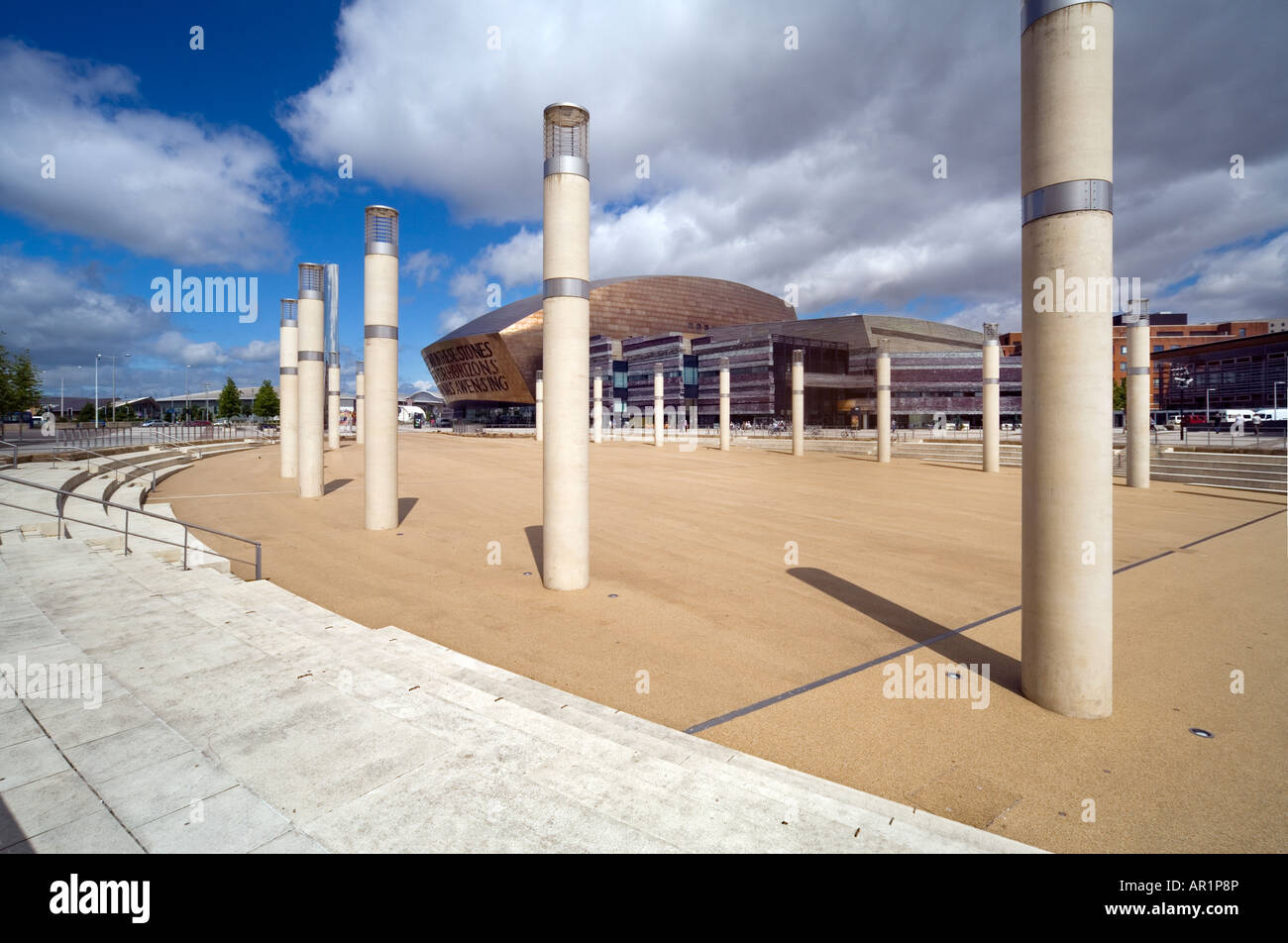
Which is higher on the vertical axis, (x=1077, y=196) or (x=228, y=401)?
(x=228, y=401)

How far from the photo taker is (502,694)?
211 inches

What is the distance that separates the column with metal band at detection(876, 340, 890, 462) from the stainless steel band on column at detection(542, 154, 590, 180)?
29315 millimetres

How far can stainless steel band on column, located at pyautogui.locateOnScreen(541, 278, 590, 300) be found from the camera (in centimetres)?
943

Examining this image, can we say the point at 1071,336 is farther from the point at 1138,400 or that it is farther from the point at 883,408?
the point at 883,408

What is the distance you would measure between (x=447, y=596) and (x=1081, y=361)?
312 inches

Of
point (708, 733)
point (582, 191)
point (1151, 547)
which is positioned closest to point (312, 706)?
point (708, 733)

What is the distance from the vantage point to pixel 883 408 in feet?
122

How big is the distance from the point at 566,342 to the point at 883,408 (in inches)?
1233

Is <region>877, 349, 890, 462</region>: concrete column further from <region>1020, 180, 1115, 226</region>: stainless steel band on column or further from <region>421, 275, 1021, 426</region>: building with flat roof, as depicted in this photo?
<region>421, 275, 1021, 426</region>: building with flat roof

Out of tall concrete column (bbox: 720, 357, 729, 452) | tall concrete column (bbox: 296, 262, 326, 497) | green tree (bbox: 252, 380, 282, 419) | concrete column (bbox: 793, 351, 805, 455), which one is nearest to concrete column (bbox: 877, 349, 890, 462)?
concrete column (bbox: 793, 351, 805, 455)

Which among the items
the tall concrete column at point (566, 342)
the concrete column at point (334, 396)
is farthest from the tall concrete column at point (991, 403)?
the concrete column at point (334, 396)

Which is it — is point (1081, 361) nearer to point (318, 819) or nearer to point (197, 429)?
point (318, 819)

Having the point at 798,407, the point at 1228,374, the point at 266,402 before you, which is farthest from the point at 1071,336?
the point at 266,402

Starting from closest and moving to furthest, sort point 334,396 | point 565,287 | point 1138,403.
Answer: point 565,287, point 1138,403, point 334,396
